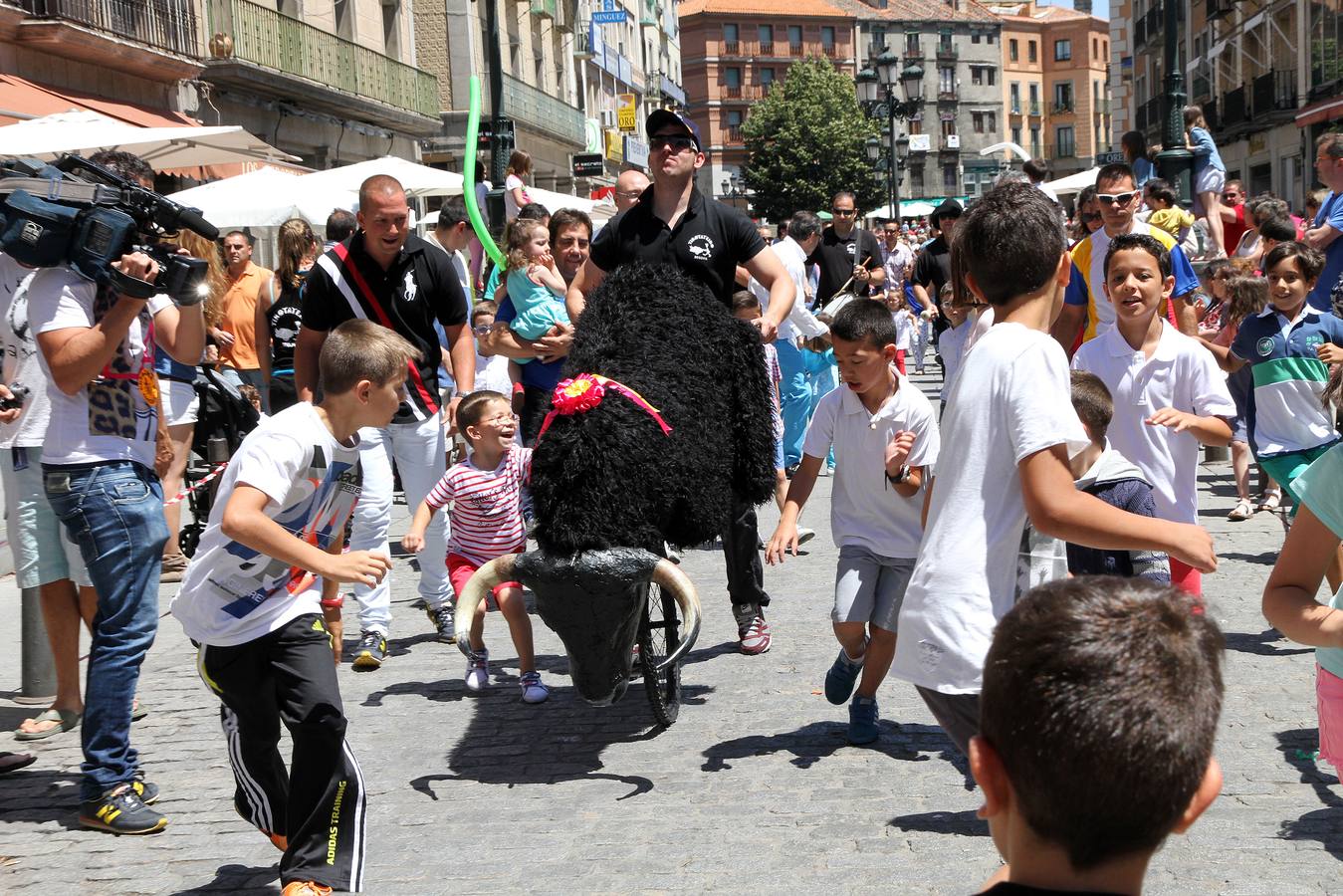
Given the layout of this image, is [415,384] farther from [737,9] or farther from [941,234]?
[737,9]

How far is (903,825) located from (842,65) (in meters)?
104

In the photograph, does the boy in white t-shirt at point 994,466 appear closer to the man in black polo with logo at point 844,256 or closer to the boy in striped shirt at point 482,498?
the boy in striped shirt at point 482,498

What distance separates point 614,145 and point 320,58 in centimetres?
2912

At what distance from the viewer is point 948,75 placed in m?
109

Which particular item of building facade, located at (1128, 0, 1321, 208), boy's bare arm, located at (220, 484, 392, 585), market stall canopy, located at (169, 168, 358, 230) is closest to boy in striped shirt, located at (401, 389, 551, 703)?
boy's bare arm, located at (220, 484, 392, 585)

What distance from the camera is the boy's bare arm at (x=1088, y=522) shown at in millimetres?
3018

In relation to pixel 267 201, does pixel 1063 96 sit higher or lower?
higher

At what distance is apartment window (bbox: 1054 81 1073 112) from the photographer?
11438 cm

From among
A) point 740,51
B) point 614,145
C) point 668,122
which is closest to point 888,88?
point 668,122

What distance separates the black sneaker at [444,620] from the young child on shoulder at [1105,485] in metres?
3.49

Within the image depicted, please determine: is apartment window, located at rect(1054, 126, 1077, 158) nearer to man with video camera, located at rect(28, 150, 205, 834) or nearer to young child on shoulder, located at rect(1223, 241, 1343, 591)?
young child on shoulder, located at rect(1223, 241, 1343, 591)

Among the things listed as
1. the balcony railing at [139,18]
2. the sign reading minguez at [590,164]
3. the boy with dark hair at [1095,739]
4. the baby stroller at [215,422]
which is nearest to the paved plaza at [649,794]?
the boy with dark hair at [1095,739]

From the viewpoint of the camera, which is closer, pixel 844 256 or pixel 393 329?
pixel 393 329

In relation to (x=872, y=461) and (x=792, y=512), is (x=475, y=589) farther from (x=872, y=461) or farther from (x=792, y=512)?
(x=872, y=461)
